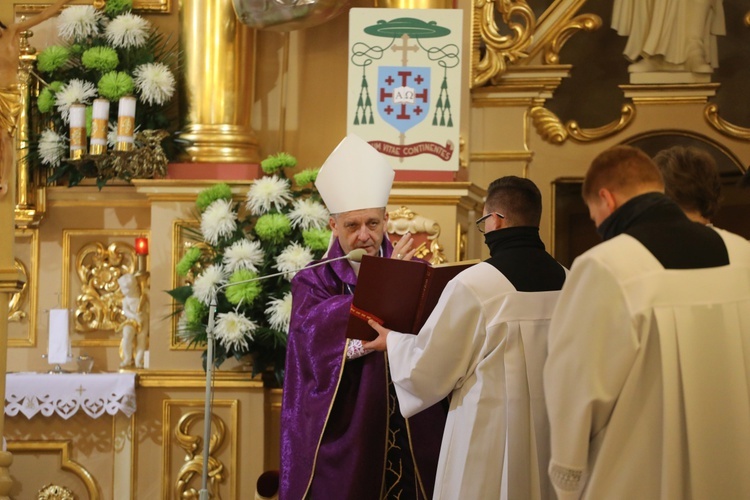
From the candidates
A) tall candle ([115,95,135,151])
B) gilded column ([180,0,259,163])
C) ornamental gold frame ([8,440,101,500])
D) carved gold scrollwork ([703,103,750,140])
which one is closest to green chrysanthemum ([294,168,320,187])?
gilded column ([180,0,259,163])

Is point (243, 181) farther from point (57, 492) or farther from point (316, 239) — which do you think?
point (57, 492)

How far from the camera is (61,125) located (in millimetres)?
5938

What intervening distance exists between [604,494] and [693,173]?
3.12ft

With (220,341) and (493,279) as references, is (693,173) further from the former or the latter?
(220,341)

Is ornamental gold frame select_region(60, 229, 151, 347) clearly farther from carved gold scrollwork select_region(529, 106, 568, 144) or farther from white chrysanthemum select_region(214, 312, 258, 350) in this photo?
carved gold scrollwork select_region(529, 106, 568, 144)

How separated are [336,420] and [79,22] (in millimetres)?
3022

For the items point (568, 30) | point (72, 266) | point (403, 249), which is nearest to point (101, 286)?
point (72, 266)

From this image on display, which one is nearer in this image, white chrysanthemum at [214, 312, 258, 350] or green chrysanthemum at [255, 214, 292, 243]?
white chrysanthemum at [214, 312, 258, 350]

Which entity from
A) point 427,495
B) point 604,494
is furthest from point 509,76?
point 604,494

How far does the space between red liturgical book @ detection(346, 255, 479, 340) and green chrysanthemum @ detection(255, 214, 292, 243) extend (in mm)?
1521

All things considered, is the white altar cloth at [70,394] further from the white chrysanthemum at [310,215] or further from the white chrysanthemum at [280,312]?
the white chrysanthemum at [310,215]

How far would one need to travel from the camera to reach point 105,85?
5723 mm

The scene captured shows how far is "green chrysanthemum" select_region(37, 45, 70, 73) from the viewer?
5.88m

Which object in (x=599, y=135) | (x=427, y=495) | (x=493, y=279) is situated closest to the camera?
(x=493, y=279)
